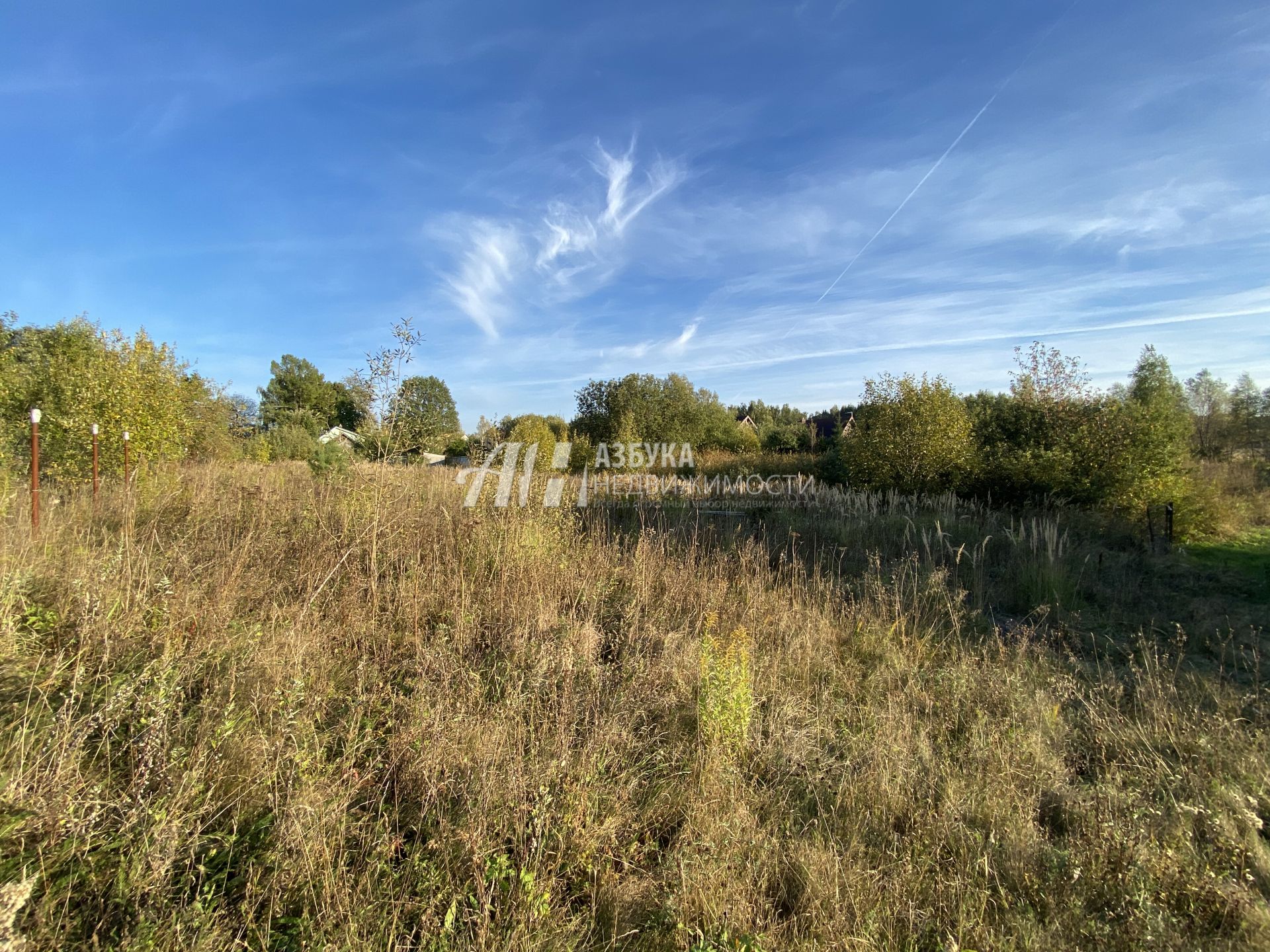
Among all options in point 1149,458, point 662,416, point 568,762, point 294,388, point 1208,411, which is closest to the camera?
point 568,762

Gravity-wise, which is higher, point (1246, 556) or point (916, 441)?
Answer: point (916, 441)

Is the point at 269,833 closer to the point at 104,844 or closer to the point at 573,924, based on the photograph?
the point at 104,844

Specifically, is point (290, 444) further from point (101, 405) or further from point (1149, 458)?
point (1149, 458)

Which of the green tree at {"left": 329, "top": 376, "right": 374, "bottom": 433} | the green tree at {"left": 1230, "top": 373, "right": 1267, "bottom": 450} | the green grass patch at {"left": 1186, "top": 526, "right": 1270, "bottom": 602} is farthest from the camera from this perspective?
the green tree at {"left": 1230, "top": 373, "right": 1267, "bottom": 450}

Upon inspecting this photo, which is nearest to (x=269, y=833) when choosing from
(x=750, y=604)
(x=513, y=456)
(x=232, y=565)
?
(x=232, y=565)

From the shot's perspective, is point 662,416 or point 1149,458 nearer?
point 1149,458

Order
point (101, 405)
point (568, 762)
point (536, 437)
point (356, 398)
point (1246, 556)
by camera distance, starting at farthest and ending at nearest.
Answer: point (536, 437) → point (101, 405) → point (1246, 556) → point (356, 398) → point (568, 762)

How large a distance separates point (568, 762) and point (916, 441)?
968cm

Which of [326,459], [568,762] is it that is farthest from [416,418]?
[326,459]

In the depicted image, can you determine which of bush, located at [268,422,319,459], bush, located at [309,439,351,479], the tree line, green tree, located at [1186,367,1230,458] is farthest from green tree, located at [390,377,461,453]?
green tree, located at [1186,367,1230,458]

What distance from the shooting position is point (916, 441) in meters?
9.45

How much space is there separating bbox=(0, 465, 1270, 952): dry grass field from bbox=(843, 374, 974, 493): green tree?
5620mm

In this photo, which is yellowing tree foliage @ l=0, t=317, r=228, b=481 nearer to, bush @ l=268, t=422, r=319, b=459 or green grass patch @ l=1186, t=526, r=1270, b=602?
bush @ l=268, t=422, r=319, b=459

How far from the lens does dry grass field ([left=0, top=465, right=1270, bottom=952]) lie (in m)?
1.38
